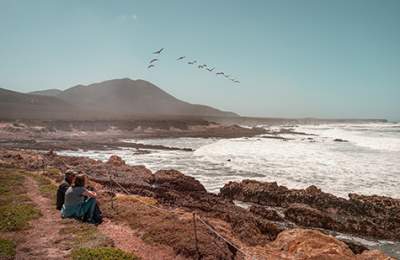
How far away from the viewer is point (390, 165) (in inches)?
1241

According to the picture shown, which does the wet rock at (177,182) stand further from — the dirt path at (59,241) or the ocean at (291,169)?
the dirt path at (59,241)

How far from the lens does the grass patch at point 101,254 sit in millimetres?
8617

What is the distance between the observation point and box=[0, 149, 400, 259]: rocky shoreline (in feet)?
37.4

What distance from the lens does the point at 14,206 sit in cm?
1255

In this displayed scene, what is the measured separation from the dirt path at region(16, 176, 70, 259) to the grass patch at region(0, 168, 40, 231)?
32 centimetres

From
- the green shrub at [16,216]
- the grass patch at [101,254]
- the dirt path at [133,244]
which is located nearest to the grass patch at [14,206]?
the green shrub at [16,216]

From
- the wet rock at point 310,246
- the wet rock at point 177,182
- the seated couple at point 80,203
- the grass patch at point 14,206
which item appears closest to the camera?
the wet rock at point 310,246

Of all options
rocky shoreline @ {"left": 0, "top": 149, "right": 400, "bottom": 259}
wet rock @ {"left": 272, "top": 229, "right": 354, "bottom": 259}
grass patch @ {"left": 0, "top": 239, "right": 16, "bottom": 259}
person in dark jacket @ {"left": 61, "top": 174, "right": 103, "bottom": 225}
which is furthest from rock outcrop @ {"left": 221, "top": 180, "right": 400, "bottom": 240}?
grass patch @ {"left": 0, "top": 239, "right": 16, "bottom": 259}

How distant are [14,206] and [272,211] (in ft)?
35.8

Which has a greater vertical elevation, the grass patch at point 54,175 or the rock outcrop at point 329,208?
the grass patch at point 54,175

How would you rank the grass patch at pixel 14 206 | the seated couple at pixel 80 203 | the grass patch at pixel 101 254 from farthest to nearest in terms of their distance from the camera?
the seated couple at pixel 80 203, the grass patch at pixel 14 206, the grass patch at pixel 101 254

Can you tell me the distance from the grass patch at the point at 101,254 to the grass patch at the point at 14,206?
9.86ft

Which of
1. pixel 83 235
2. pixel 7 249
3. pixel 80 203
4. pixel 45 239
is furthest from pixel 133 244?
pixel 7 249

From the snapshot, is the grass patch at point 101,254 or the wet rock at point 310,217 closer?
the grass patch at point 101,254
